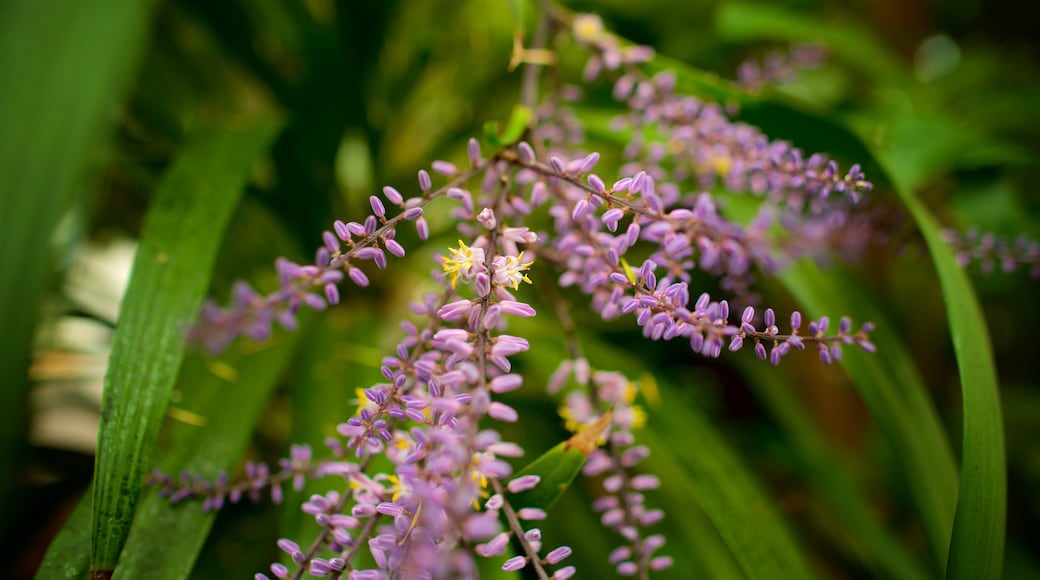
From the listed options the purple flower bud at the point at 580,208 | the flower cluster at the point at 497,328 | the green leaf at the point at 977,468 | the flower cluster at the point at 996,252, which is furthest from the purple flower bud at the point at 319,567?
the flower cluster at the point at 996,252

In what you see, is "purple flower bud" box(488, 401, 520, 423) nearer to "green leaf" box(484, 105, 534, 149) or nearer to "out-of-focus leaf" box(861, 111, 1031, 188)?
"green leaf" box(484, 105, 534, 149)

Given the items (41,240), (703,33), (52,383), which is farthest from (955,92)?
(52,383)

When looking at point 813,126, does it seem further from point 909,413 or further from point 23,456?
point 23,456

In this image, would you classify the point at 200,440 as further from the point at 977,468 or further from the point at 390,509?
the point at 977,468

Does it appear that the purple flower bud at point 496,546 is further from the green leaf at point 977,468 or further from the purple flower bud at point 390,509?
the green leaf at point 977,468

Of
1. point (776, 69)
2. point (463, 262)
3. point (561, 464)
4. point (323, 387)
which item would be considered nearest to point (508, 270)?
point (463, 262)
